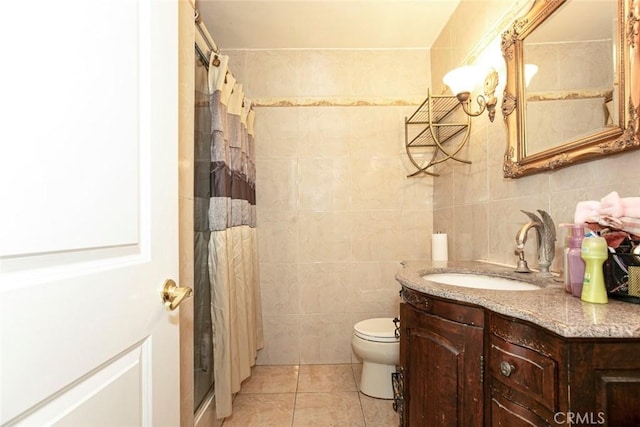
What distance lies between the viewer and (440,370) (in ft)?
3.15

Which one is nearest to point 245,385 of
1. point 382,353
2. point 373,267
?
point 382,353

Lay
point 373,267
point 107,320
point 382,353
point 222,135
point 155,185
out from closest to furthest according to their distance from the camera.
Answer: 1. point 107,320
2. point 155,185
3. point 222,135
4. point 382,353
5. point 373,267

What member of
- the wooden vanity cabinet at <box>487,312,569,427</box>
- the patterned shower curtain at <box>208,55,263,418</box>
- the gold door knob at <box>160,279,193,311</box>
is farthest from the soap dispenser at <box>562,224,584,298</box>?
the patterned shower curtain at <box>208,55,263,418</box>

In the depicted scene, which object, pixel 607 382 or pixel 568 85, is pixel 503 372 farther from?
pixel 568 85

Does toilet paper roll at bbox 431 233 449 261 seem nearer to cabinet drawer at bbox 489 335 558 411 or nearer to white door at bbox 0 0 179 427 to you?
cabinet drawer at bbox 489 335 558 411

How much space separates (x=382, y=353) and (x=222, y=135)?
58.8 inches

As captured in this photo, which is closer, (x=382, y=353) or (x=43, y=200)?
(x=43, y=200)

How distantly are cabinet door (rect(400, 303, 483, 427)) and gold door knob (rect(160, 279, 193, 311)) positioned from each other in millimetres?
777

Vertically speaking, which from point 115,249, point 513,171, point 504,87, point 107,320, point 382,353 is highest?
point 504,87

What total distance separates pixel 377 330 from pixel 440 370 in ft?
2.90

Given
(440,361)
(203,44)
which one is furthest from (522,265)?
(203,44)

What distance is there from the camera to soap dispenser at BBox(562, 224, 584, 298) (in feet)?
2.55

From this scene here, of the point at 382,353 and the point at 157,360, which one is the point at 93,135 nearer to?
the point at 157,360

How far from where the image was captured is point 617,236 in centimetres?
73
